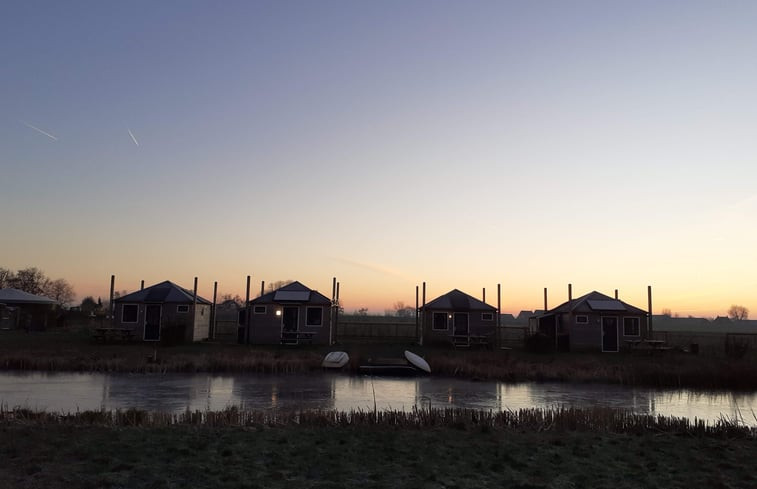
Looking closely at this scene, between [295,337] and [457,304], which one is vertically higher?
[457,304]

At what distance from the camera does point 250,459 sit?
342 inches

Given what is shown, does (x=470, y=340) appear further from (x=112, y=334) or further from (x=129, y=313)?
(x=112, y=334)

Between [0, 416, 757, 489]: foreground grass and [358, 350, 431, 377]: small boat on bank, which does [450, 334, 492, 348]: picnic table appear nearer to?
[358, 350, 431, 377]: small boat on bank

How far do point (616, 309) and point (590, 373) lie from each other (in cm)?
1487

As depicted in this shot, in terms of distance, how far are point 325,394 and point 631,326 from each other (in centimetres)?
2670

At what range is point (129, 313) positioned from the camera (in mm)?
38281

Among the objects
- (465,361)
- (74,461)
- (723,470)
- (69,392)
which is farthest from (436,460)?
(465,361)

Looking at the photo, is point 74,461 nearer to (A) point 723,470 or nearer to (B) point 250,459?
(B) point 250,459

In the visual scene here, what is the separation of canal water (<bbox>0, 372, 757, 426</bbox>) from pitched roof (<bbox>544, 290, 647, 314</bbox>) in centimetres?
1638

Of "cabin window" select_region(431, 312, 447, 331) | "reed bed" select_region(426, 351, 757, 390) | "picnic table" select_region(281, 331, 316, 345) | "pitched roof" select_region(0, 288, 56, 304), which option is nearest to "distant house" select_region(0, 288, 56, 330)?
"pitched roof" select_region(0, 288, 56, 304)

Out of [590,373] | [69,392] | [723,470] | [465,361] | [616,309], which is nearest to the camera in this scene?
[723,470]

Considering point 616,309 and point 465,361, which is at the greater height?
point 616,309

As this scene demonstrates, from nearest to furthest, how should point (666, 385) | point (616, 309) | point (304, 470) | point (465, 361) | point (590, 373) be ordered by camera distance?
1. point (304, 470)
2. point (666, 385)
3. point (590, 373)
4. point (465, 361)
5. point (616, 309)

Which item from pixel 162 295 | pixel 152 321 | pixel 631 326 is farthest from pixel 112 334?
pixel 631 326
